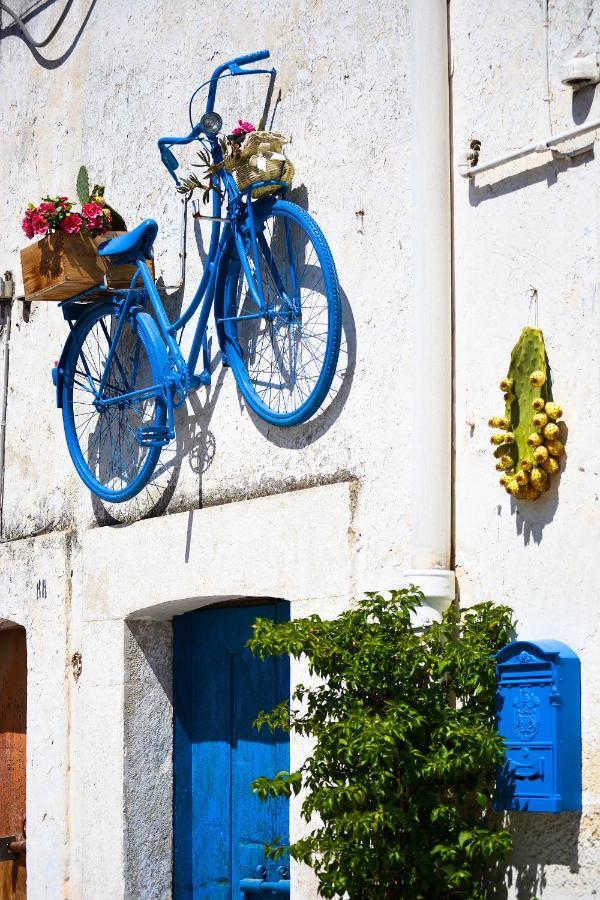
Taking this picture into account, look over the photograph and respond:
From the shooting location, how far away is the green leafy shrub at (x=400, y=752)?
4488 mm

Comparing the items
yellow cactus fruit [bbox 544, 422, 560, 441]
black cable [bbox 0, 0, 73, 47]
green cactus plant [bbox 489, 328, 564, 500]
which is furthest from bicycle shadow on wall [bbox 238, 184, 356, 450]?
black cable [bbox 0, 0, 73, 47]

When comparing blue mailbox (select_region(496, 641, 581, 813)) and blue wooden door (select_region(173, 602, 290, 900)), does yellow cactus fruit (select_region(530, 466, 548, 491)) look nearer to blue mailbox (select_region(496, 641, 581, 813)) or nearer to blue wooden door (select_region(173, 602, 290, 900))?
blue mailbox (select_region(496, 641, 581, 813))

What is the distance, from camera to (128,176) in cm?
723

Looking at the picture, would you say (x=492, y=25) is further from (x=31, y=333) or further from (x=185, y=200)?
(x=31, y=333)

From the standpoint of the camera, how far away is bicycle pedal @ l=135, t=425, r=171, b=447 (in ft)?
20.8

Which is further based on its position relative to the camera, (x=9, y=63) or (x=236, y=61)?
(x=9, y=63)

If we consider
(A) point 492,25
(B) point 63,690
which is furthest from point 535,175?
(B) point 63,690

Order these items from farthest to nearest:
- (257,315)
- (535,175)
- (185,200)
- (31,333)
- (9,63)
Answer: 1. (9,63)
2. (31,333)
3. (185,200)
4. (257,315)
5. (535,175)

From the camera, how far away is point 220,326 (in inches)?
244

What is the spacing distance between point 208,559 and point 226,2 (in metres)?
2.63

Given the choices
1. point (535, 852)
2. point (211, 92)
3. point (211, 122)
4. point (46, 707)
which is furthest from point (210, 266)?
point (535, 852)

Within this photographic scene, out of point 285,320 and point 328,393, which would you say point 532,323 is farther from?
point 285,320

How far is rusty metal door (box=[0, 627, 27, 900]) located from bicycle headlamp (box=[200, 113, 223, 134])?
338 centimetres

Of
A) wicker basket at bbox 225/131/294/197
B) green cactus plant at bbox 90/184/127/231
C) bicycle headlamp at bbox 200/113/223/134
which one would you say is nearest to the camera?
wicker basket at bbox 225/131/294/197
